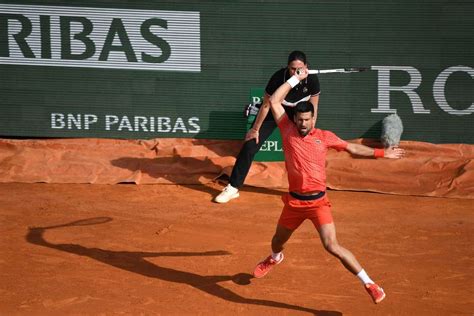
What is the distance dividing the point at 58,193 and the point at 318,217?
4913 mm

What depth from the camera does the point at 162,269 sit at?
26.6 feet

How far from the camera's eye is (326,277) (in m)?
7.95

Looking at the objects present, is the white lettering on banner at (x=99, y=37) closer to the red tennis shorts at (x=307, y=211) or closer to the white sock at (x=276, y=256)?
the white sock at (x=276, y=256)

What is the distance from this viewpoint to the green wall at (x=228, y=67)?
11.7m

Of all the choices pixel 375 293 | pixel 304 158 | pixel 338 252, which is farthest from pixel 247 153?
pixel 375 293

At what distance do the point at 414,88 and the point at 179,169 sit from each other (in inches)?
147

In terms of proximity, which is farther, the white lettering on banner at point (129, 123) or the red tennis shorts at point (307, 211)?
the white lettering on banner at point (129, 123)

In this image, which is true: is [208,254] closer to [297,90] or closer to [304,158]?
[304,158]

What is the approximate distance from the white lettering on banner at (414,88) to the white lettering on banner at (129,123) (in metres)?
2.81

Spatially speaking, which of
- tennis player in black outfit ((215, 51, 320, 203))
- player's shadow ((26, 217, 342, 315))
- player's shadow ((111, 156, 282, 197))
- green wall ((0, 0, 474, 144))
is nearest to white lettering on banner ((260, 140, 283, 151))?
green wall ((0, 0, 474, 144))

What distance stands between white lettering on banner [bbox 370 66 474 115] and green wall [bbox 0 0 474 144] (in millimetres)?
15

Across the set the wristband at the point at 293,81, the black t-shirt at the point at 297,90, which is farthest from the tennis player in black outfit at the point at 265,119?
the wristband at the point at 293,81

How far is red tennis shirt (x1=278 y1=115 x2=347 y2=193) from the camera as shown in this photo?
7023 mm

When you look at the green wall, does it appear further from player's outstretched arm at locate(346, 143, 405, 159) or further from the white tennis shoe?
player's outstretched arm at locate(346, 143, 405, 159)
